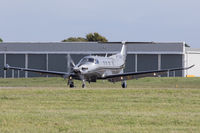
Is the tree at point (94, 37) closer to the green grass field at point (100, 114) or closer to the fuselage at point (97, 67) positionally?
the fuselage at point (97, 67)

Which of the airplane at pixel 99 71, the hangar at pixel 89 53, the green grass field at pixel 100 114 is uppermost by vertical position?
the hangar at pixel 89 53

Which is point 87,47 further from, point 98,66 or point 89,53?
point 98,66

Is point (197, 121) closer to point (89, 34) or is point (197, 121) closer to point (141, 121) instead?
point (141, 121)

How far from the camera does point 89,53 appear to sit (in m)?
83.4

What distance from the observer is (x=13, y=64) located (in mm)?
85188

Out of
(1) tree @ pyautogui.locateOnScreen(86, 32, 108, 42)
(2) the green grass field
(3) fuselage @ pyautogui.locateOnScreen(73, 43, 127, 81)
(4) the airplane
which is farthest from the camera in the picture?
(1) tree @ pyautogui.locateOnScreen(86, 32, 108, 42)

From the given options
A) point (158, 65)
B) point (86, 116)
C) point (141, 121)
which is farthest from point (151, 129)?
point (158, 65)

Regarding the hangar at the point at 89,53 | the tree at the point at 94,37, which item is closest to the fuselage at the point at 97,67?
the hangar at the point at 89,53

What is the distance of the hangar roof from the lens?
269 feet

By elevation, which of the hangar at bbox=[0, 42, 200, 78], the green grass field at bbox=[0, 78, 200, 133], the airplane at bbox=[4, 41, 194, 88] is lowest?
the green grass field at bbox=[0, 78, 200, 133]

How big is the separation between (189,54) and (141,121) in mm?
66575

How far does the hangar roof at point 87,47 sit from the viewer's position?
81938mm

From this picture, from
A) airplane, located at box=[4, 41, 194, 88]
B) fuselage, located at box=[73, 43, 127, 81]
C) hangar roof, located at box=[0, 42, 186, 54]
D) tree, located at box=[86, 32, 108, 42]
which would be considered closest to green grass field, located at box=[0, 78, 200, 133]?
fuselage, located at box=[73, 43, 127, 81]

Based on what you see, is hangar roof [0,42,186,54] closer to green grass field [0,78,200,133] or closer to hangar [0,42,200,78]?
hangar [0,42,200,78]
